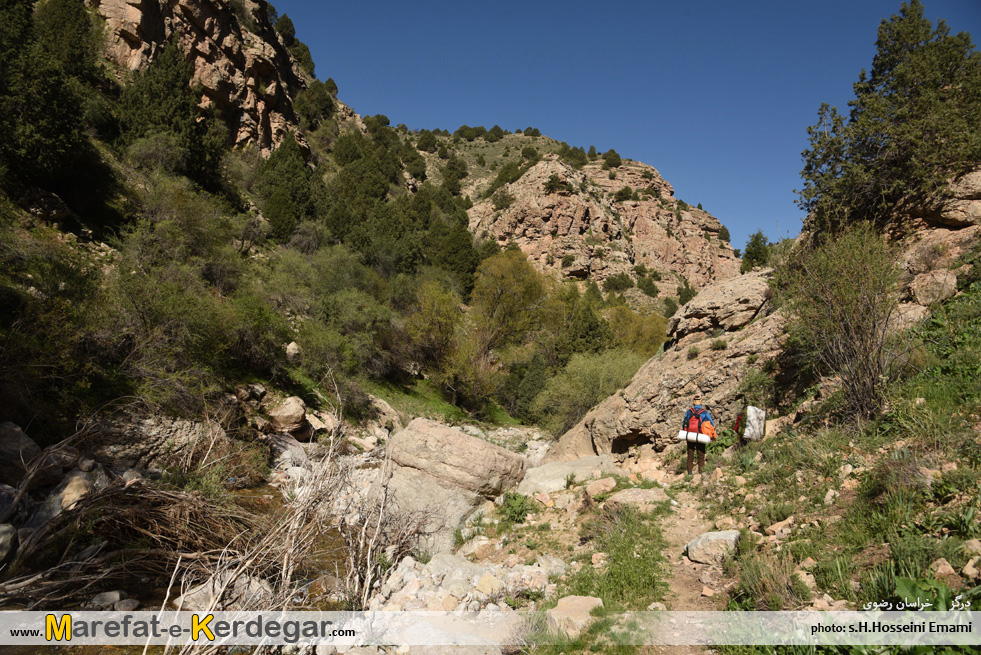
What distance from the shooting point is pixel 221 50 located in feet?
107

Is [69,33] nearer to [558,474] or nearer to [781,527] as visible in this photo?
[558,474]

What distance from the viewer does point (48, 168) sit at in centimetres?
1492

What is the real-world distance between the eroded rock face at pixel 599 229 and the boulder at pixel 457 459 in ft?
143

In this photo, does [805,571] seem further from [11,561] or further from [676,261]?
[676,261]

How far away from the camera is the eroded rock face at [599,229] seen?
175 feet

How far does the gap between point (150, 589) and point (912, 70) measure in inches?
679

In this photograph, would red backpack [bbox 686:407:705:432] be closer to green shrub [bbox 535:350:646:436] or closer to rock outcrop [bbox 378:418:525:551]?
rock outcrop [bbox 378:418:525:551]

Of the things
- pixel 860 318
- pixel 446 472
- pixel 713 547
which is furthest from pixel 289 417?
pixel 860 318

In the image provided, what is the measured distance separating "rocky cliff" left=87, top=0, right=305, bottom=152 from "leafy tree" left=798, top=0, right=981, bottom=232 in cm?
3646

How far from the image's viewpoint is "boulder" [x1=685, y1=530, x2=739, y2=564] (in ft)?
16.3

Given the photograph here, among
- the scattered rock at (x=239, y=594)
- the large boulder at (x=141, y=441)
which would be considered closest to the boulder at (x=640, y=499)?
the scattered rock at (x=239, y=594)

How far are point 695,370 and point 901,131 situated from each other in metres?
6.31

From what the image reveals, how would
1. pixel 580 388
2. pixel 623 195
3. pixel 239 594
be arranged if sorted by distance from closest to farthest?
pixel 239 594 < pixel 580 388 < pixel 623 195

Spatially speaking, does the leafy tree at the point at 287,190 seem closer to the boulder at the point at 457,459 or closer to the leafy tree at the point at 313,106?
the leafy tree at the point at 313,106
